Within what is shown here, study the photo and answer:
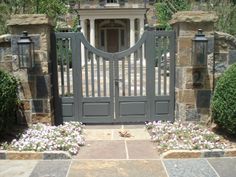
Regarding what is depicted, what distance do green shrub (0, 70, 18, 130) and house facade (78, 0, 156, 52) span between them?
1473cm

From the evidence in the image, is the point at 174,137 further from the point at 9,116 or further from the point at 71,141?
the point at 9,116

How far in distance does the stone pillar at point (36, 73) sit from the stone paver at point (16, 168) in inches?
55.2

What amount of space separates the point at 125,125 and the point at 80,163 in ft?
6.78

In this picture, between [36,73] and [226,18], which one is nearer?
[36,73]

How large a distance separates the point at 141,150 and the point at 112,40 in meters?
17.5

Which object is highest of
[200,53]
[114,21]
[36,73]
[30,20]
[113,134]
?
[114,21]

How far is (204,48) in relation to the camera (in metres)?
5.78

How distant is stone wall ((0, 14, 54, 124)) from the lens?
5.86 m

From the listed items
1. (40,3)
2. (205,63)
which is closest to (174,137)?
(205,63)

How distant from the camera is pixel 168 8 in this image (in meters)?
17.6

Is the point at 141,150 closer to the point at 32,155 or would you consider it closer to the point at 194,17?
the point at 32,155

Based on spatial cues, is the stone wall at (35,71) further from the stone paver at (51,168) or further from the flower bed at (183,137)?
the flower bed at (183,137)

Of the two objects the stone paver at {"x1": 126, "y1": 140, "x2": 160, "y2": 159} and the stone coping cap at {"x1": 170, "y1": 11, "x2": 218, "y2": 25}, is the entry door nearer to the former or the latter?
the stone coping cap at {"x1": 170, "y1": 11, "x2": 218, "y2": 25}

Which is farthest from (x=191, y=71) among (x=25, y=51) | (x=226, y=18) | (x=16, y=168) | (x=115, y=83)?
(x=226, y=18)
